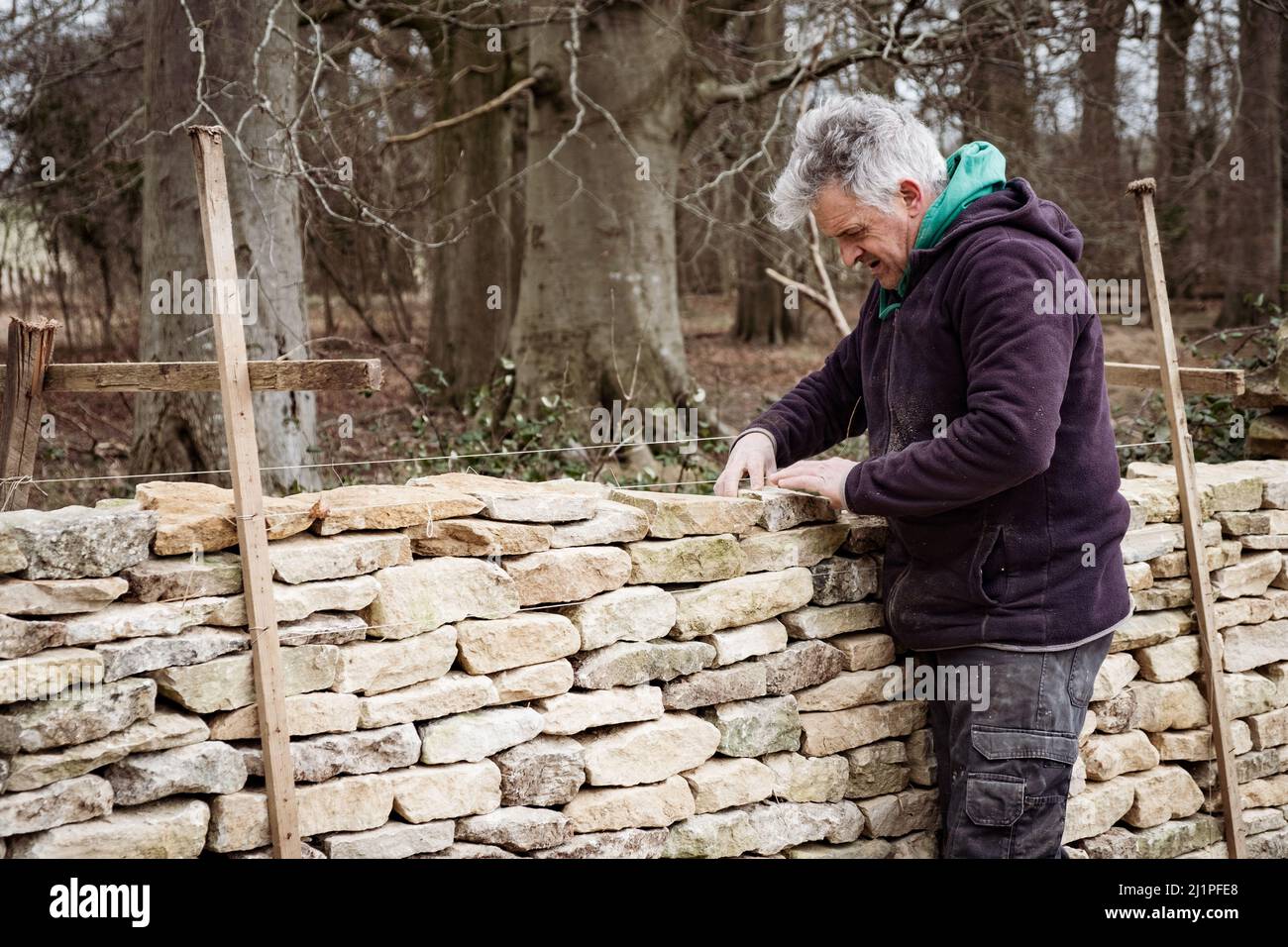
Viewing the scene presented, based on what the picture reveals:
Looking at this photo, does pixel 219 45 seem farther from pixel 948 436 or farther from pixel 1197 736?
pixel 1197 736

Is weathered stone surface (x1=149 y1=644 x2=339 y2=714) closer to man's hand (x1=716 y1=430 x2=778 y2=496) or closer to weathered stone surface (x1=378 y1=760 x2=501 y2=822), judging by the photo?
weathered stone surface (x1=378 y1=760 x2=501 y2=822)

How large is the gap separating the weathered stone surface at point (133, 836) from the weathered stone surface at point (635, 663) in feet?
3.00

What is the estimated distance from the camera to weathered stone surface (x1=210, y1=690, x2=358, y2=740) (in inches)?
95.1

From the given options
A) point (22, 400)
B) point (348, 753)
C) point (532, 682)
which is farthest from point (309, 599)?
point (22, 400)

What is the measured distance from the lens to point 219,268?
2.36m

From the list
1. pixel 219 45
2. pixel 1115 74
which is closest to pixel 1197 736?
pixel 219 45

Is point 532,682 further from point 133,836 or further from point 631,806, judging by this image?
point 133,836

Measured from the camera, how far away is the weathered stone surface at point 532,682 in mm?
2695

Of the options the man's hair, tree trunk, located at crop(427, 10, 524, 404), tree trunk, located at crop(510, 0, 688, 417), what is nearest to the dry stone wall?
the man's hair

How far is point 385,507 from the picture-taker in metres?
2.63

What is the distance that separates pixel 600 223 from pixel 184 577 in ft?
16.8

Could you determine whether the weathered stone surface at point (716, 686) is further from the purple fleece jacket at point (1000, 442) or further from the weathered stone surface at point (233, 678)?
the weathered stone surface at point (233, 678)
